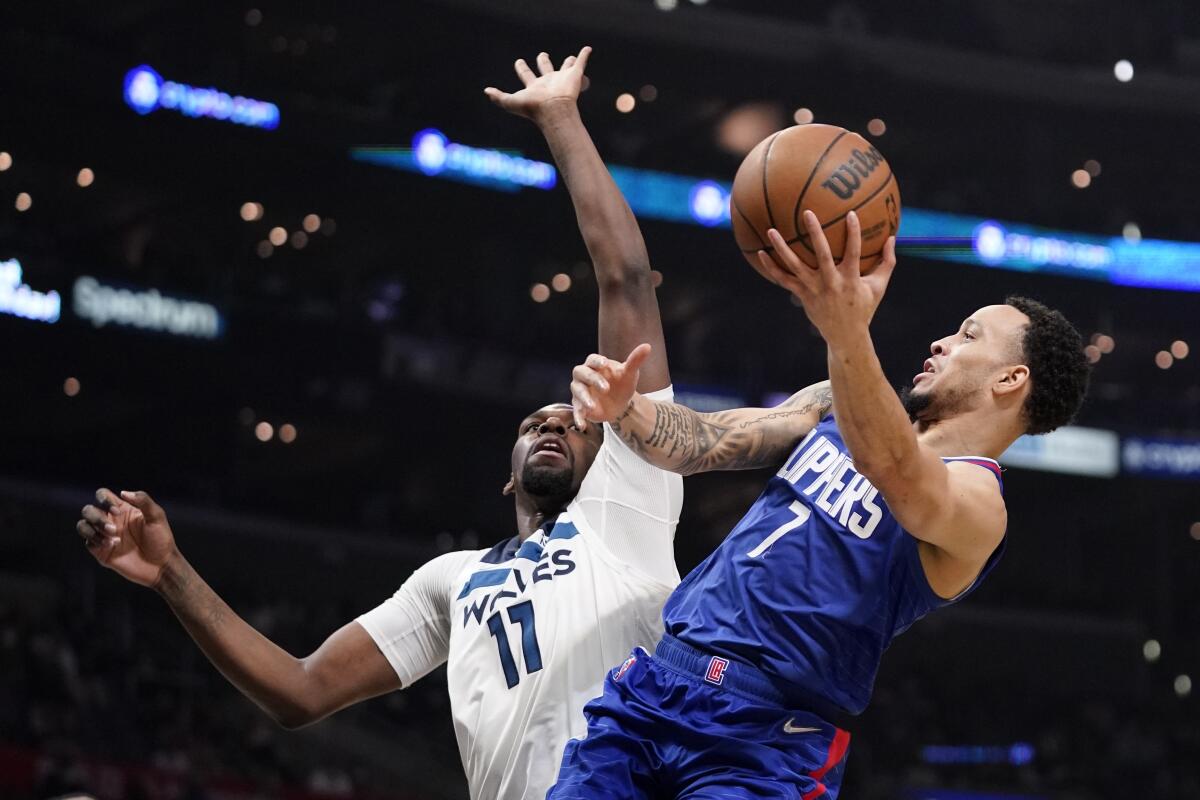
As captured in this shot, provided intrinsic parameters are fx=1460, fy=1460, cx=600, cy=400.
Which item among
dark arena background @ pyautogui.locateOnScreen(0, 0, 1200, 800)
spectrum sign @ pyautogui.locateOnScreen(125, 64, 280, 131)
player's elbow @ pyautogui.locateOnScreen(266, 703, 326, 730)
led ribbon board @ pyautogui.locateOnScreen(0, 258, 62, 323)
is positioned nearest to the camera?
player's elbow @ pyautogui.locateOnScreen(266, 703, 326, 730)

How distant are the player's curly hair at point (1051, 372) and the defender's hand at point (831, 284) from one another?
760mm

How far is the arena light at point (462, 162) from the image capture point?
22594 millimetres

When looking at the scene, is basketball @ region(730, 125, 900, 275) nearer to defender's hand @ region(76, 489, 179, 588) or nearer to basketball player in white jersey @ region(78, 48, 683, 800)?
basketball player in white jersey @ region(78, 48, 683, 800)

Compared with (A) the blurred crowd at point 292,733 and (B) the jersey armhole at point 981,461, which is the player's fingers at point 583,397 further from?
(A) the blurred crowd at point 292,733

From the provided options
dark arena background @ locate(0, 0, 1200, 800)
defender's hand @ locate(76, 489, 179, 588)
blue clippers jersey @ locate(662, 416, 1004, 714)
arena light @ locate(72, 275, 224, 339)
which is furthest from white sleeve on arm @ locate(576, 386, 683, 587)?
arena light @ locate(72, 275, 224, 339)

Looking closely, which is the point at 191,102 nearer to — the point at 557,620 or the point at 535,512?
the point at 535,512

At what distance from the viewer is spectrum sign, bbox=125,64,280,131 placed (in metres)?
20.4

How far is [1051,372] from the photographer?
3.73 m

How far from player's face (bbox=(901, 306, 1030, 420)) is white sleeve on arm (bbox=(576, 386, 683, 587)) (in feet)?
2.80

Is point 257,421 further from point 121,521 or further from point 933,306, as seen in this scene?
point 121,521

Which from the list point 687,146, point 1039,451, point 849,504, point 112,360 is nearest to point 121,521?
point 849,504

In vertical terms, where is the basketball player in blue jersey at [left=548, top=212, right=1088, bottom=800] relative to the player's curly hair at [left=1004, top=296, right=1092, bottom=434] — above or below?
below

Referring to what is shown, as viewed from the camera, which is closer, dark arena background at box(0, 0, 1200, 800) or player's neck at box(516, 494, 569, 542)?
player's neck at box(516, 494, 569, 542)

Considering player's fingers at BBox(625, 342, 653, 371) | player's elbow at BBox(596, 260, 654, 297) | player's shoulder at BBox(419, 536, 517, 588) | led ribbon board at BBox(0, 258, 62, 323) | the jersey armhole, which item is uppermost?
led ribbon board at BBox(0, 258, 62, 323)
